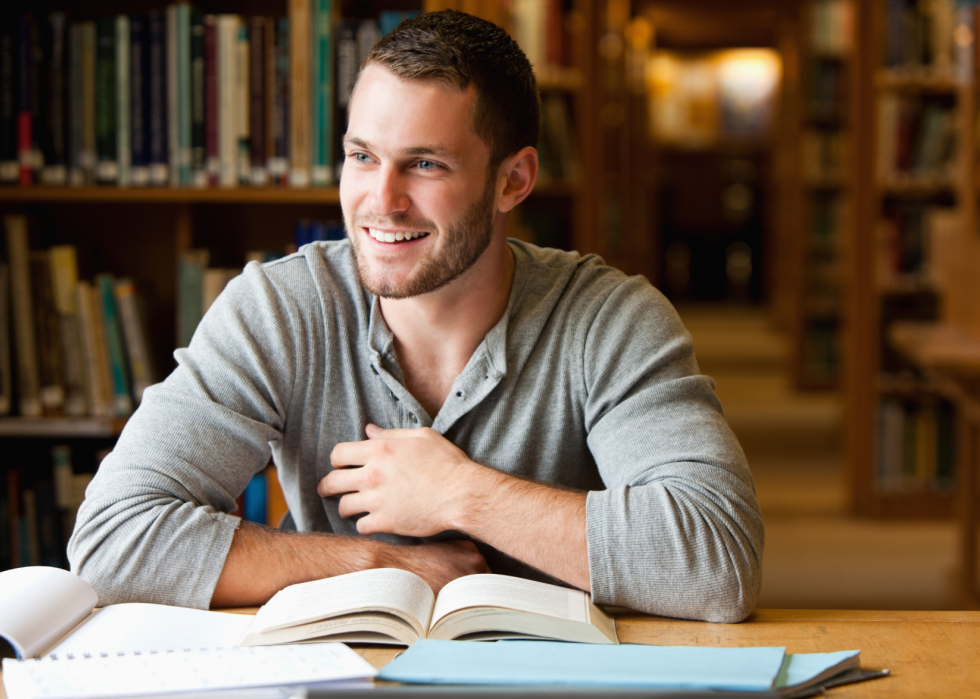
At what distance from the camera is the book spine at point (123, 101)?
6.89 feet

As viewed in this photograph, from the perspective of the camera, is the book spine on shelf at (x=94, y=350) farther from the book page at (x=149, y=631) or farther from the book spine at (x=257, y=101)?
the book page at (x=149, y=631)

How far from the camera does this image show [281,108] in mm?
2104

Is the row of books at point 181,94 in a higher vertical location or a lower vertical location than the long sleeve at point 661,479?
higher

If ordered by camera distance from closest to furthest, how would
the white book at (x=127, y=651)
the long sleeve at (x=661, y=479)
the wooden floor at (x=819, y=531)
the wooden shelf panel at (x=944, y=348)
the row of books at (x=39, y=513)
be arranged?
the white book at (x=127, y=651) → the long sleeve at (x=661, y=479) → the row of books at (x=39, y=513) → the wooden shelf panel at (x=944, y=348) → the wooden floor at (x=819, y=531)

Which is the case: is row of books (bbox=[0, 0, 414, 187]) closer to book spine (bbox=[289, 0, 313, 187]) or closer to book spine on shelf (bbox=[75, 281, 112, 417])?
book spine (bbox=[289, 0, 313, 187])

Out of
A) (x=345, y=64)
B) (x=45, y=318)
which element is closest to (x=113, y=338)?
(x=45, y=318)

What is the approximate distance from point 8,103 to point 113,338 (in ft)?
1.62

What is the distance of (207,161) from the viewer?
2123 mm

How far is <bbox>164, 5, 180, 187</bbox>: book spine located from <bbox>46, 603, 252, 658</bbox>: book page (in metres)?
1.19

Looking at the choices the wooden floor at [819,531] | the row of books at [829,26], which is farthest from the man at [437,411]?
the row of books at [829,26]

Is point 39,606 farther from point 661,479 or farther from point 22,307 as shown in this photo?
point 22,307

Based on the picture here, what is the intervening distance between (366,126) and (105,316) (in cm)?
107

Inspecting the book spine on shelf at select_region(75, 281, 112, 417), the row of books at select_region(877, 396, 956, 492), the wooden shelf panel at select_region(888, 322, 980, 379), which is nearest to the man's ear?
the book spine on shelf at select_region(75, 281, 112, 417)

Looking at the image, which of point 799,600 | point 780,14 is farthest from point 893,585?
point 780,14
